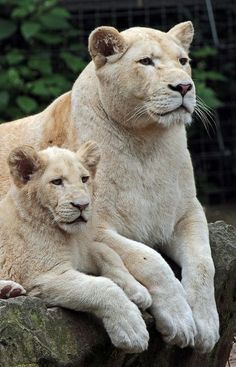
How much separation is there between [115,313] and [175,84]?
1308mm

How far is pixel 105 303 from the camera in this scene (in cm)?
598

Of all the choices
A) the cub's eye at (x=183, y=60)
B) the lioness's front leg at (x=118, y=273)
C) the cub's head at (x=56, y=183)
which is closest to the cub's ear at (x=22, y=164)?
the cub's head at (x=56, y=183)

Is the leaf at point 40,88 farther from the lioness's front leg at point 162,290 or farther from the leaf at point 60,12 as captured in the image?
the lioness's front leg at point 162,290

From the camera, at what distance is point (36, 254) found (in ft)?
20.2

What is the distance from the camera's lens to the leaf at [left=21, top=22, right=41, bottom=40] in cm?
1238

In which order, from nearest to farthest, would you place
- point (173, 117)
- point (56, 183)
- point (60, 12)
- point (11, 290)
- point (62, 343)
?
1. point (62, 343)
2. point (11, 290)
3. point (56, 183)
4. point (173, 117)
5. point (60, 12)

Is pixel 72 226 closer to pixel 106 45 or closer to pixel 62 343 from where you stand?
pixel 62 343

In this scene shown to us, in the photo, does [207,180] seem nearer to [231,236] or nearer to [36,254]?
[231,236]

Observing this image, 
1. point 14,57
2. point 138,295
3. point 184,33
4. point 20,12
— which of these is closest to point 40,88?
point 14,57

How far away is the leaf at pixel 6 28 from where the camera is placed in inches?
501

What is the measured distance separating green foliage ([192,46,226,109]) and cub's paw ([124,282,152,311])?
6.48 m

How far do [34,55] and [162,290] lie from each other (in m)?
6.73

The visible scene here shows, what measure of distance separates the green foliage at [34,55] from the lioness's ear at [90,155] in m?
5.86

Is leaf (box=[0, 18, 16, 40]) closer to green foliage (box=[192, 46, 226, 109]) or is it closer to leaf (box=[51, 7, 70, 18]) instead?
leaf (box=[51, 7, 70, 18])
